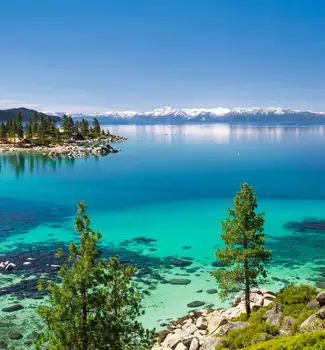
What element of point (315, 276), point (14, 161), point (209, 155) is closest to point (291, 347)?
point (315, 276)

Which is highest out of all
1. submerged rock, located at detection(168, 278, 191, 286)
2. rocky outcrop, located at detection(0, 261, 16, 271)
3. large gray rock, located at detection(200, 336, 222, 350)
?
large gray rock, located at detection(200, 336, 222, 350)

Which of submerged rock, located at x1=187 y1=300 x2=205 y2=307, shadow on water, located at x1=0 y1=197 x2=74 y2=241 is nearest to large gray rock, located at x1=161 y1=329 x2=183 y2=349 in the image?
submerged rock, located at x1=187 y1=300 x2=205 y2=307

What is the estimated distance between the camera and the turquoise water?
157 ft

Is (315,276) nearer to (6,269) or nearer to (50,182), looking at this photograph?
(6,269)

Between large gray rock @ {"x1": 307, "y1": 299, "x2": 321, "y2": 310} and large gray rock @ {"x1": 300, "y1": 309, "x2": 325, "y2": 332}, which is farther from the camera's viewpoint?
large gray rock @ {"x1": 307, "y1": 299, "x2": 321, "y2": 310}

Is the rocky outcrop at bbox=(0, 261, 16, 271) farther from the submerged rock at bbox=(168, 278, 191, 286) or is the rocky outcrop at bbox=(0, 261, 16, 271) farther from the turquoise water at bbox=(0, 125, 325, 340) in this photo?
the submerged rock at bbox=(168, 278, 191, 286)

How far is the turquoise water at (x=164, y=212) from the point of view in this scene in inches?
1882

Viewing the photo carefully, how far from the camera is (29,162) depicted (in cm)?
15962

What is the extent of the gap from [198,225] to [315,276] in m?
27.3

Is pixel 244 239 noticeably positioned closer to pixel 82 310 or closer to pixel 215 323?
pixel 215 323

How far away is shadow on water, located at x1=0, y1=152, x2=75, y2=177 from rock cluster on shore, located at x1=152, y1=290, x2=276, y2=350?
108 meters

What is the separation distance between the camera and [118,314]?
2192cm

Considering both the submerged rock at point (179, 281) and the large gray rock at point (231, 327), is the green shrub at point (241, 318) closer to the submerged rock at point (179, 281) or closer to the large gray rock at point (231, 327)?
the large gray rock at point (231, 327)

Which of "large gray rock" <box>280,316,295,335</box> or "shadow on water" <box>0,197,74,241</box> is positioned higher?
"large gray rock" <box>280,316,295,335</box>
